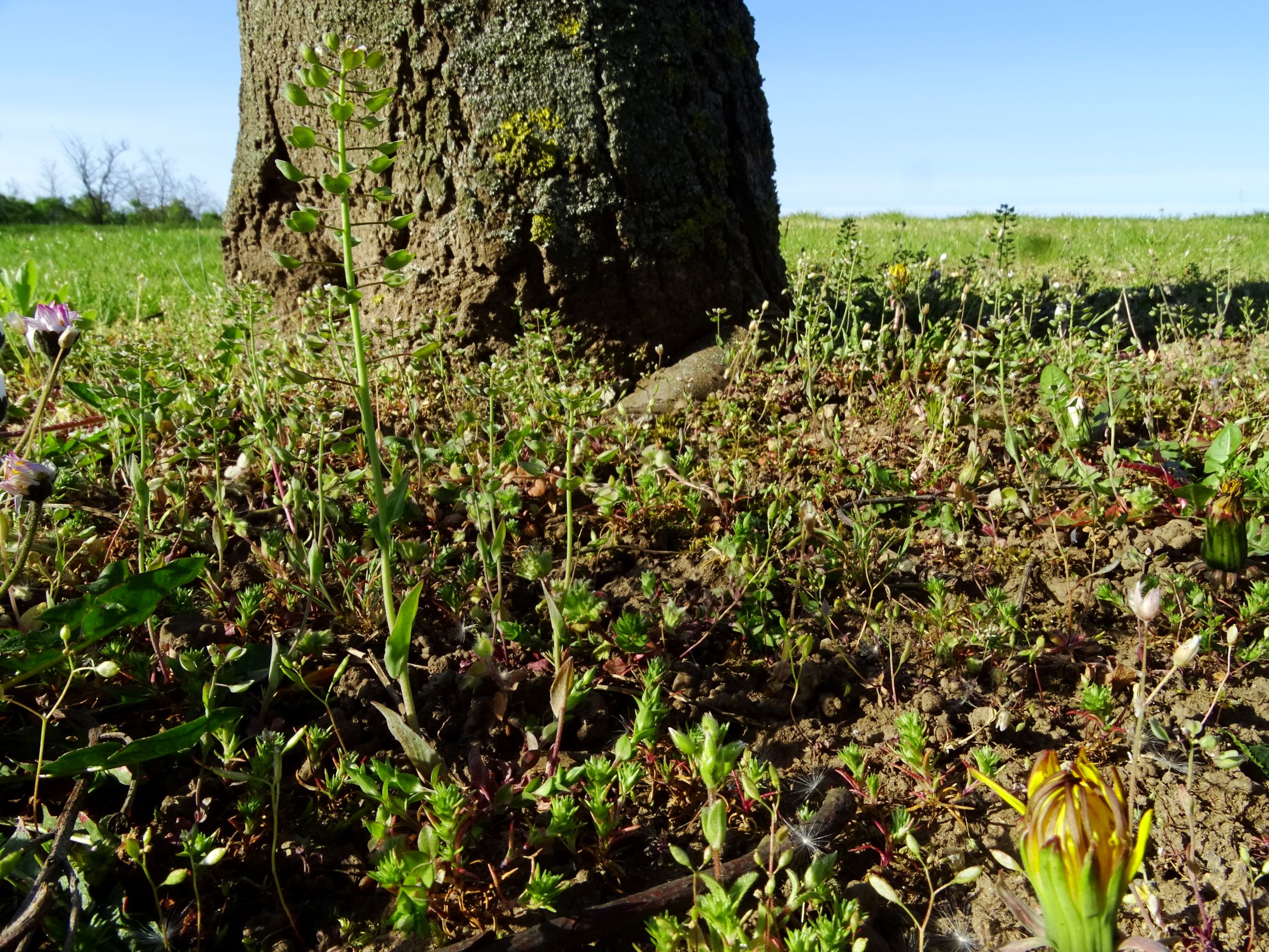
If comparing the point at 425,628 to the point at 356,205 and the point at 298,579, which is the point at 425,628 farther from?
the point at 356,205

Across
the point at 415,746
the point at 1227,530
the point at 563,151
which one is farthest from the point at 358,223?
the point at 1227,530

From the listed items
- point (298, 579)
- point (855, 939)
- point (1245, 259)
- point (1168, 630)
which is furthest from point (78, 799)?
point (1245, 259)


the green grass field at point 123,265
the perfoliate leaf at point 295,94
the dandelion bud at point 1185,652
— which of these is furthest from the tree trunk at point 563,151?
the dandelion bud at point 1185,652

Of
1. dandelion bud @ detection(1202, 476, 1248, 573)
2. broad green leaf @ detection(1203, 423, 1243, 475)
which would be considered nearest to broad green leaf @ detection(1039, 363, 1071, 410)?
broad green leaf @ detection(1203, 423, 1243, 475)

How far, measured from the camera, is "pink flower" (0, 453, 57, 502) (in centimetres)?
162

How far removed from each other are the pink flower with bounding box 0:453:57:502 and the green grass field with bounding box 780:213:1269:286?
3898 mm

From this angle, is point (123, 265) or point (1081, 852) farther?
point (123, 265)

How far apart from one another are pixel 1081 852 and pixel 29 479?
6.05ft

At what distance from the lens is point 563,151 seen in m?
3.24

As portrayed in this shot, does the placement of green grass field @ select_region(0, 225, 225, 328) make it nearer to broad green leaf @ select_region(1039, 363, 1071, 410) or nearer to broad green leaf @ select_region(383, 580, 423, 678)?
broad green leaf @ select_region(383, 580, 423, 678)

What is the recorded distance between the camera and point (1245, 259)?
284 inches

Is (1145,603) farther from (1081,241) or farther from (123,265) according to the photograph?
(123,265)

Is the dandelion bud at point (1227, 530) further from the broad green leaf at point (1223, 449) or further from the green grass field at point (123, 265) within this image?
the green grass field at point (123, 265)

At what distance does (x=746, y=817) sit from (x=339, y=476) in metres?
1.60
